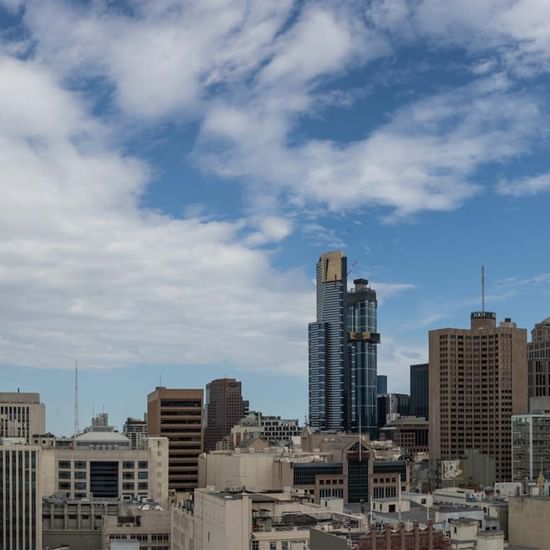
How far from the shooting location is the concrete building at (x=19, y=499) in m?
173

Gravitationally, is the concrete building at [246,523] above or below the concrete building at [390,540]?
below

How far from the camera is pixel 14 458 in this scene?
17600 centimetres

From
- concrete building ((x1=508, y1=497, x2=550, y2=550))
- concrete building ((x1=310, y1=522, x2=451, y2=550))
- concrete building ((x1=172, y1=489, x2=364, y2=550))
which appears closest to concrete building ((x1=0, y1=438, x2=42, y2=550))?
concrete building ((x1=172, y1=489, x2=364, y2=550))

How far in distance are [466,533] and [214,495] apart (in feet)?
119

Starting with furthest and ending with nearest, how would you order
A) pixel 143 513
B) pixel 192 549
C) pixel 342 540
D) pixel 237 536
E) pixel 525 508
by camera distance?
pixel 143 513
pixel 525 508
pixel 192 549
pixel 237 536
pixel 342 540

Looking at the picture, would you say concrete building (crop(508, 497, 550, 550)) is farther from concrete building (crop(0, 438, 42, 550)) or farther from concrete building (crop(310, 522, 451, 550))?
concrete building (crop(0, 438, 42, 550))

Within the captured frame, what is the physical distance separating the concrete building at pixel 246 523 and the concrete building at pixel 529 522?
31.2 meters

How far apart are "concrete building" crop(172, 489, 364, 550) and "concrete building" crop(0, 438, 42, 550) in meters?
26.1

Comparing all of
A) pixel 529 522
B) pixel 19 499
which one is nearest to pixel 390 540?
pixel 529 522

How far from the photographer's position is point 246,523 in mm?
138125

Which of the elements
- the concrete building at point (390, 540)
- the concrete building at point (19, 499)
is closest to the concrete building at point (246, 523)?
the concrete building at point (390, 540)

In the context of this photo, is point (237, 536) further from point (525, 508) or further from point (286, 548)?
point (525, 508)

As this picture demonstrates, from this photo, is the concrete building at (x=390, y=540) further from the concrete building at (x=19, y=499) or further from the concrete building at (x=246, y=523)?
the concrete building at (x=19, y=499)

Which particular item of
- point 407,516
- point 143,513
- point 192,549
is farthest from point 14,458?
point 407,516
